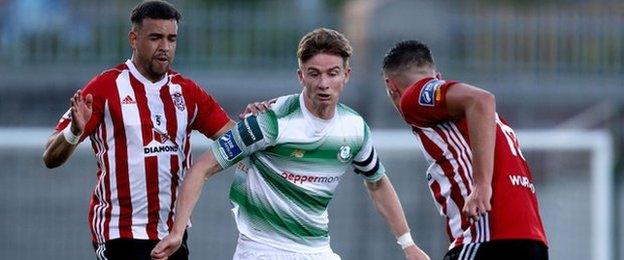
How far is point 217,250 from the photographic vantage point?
12.8 meters

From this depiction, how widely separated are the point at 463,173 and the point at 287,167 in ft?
2.94

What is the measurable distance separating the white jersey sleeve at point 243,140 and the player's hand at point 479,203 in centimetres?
109

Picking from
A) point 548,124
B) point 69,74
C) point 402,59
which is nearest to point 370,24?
point 548,124

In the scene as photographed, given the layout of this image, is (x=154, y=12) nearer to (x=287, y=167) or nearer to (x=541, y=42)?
(x=287, y=167)

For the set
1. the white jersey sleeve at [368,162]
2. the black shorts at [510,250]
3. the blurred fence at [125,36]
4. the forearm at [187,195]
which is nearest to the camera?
the black shorts at [510,250]

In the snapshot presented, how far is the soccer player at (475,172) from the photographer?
21.5 feet

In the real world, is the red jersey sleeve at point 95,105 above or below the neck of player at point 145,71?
below

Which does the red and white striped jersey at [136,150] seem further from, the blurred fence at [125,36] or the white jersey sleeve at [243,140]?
the blurred fence at [125,36]

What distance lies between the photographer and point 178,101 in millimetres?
7387

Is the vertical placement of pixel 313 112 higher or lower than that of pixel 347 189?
higher

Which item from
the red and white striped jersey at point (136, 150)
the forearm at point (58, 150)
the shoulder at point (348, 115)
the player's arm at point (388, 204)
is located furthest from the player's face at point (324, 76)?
the forearm at point (58, 150)

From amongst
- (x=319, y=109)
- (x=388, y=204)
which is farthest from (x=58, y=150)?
(x=388, y=204)

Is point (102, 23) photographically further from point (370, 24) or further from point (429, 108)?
point (429, 108)

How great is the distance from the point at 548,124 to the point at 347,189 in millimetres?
2318
